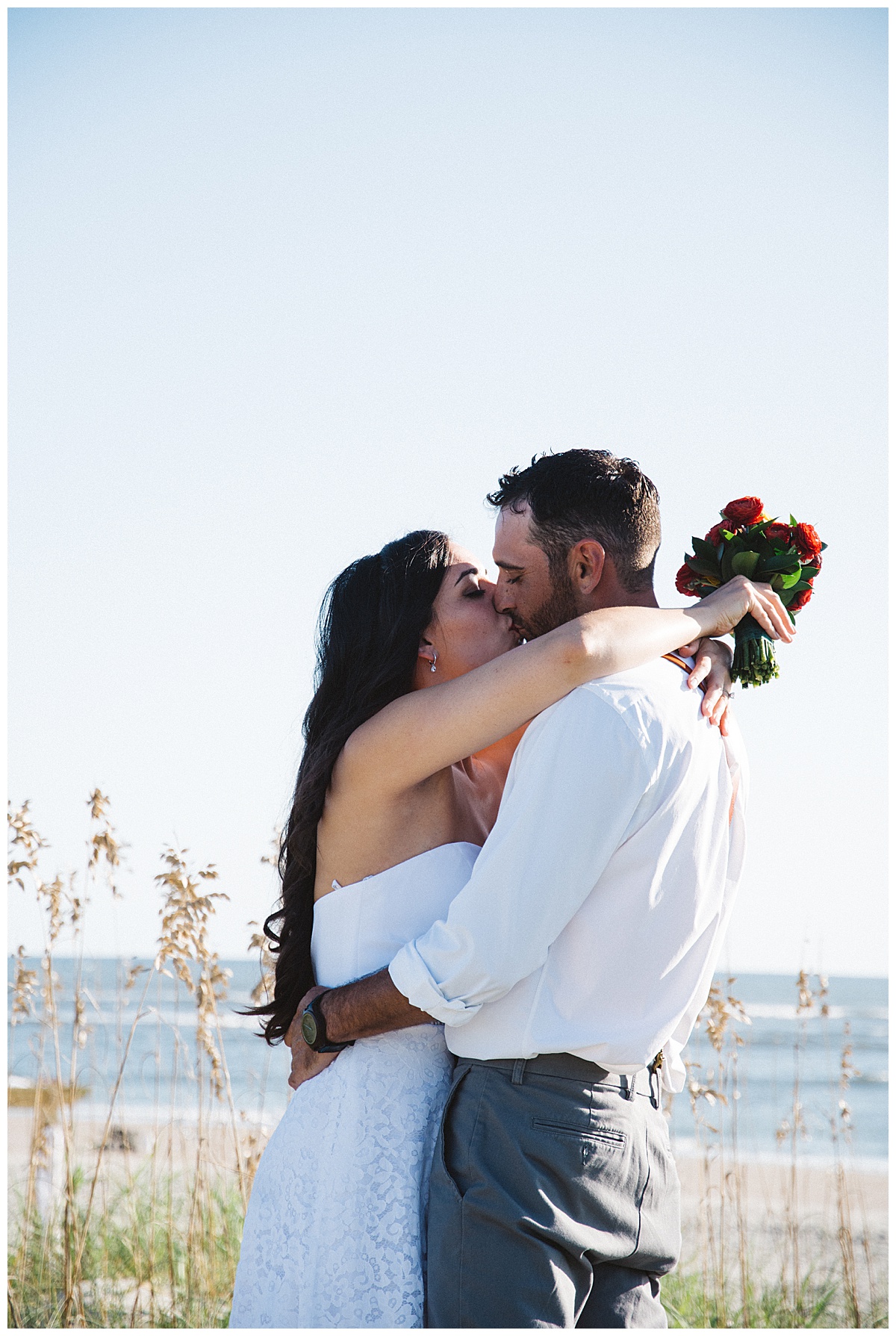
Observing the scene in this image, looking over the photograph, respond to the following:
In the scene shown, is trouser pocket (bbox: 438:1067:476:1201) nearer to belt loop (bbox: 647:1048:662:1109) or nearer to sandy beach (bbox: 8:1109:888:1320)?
belt loop (bbox: 647:1048:662:1109)

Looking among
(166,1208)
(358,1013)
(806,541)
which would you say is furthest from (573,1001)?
(166,1208)

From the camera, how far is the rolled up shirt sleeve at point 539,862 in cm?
228

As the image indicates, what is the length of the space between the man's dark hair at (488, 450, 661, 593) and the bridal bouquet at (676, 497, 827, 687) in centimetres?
32

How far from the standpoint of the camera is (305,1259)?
260 cm

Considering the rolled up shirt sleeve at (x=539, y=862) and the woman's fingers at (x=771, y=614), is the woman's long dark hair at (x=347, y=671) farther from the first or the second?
the woman's fingers at (x=771, y=614)

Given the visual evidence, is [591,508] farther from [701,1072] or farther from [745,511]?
[701,1072]

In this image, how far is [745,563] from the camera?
310cm

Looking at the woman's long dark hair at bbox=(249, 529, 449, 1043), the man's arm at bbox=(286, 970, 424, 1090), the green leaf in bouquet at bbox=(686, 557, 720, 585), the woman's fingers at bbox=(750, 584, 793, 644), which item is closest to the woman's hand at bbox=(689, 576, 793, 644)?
the woman's fingers at bbox=(750, 584, 793, 644)

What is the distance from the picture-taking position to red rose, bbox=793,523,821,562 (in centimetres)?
308

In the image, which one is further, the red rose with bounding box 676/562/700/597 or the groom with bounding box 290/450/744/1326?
the red rose with bounding box 676/562/700/597

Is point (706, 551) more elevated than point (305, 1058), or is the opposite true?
point (706, 551)

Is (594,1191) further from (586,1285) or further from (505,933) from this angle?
(505,933)

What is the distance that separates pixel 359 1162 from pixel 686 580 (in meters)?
1.74

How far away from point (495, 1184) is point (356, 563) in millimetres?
1623
